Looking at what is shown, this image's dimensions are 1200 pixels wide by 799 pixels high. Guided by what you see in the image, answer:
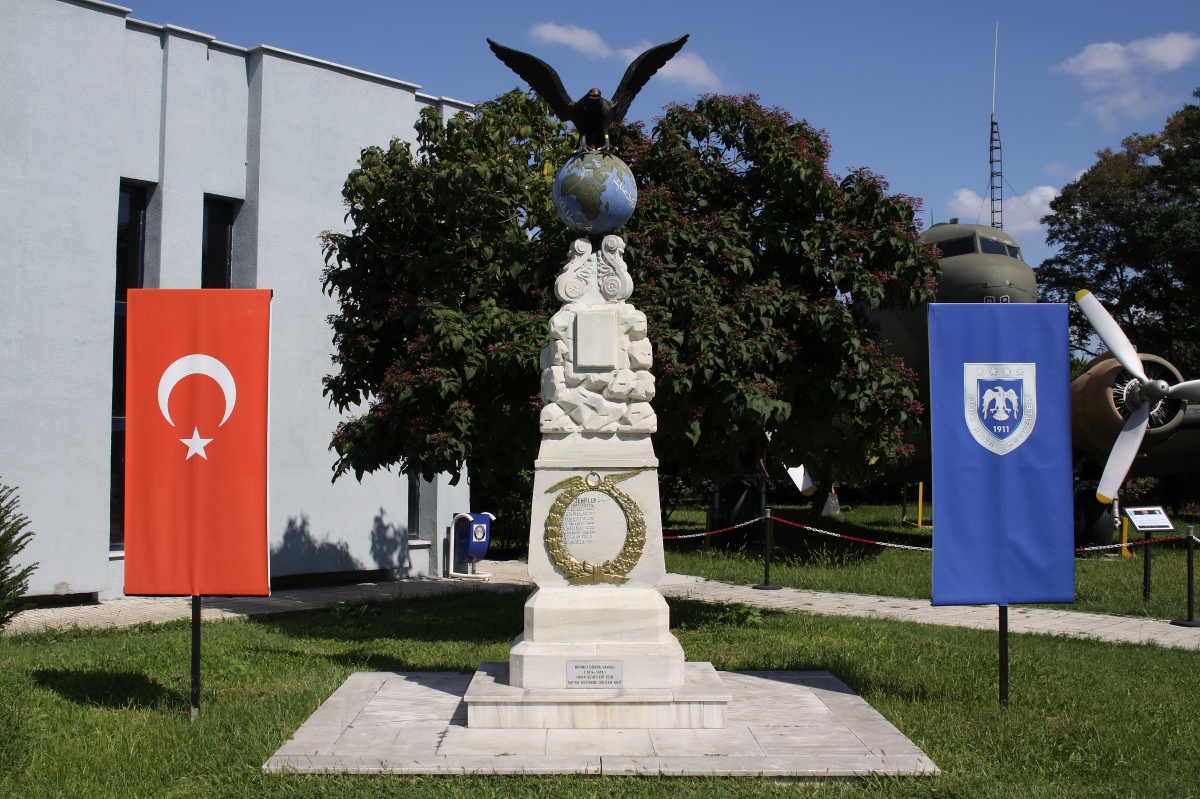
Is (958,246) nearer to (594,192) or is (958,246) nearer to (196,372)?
(594,192)

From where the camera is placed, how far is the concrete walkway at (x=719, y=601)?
10.3 m

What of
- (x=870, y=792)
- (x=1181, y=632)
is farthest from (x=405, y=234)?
(x=1181, y=632)

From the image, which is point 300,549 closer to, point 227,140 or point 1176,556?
point 227,140

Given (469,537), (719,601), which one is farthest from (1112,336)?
(469,537)

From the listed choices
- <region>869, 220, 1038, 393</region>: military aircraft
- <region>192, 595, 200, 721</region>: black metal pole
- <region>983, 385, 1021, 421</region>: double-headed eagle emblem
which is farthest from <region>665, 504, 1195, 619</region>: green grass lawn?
<region>192, 595, 200, 721</region>: black metal pole

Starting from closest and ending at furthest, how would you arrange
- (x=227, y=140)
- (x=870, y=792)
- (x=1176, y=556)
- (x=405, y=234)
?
1. (x=870, y=792)
2. (x=405, y=234)
3. (x=227, y=140)
4. (x=1176, y=556)

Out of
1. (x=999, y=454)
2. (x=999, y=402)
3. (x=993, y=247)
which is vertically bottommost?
(x=999, y=454)

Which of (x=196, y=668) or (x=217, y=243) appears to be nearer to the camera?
(x=196, y=668)

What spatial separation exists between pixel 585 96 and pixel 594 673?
4.03 meters

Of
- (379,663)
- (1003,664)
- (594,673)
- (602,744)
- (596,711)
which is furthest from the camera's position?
(379,663)

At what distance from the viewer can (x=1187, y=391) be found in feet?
48.1

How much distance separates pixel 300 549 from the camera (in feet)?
43.3

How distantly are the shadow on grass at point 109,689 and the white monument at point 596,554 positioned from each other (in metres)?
2.45

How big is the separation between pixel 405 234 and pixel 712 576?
7.88 m
